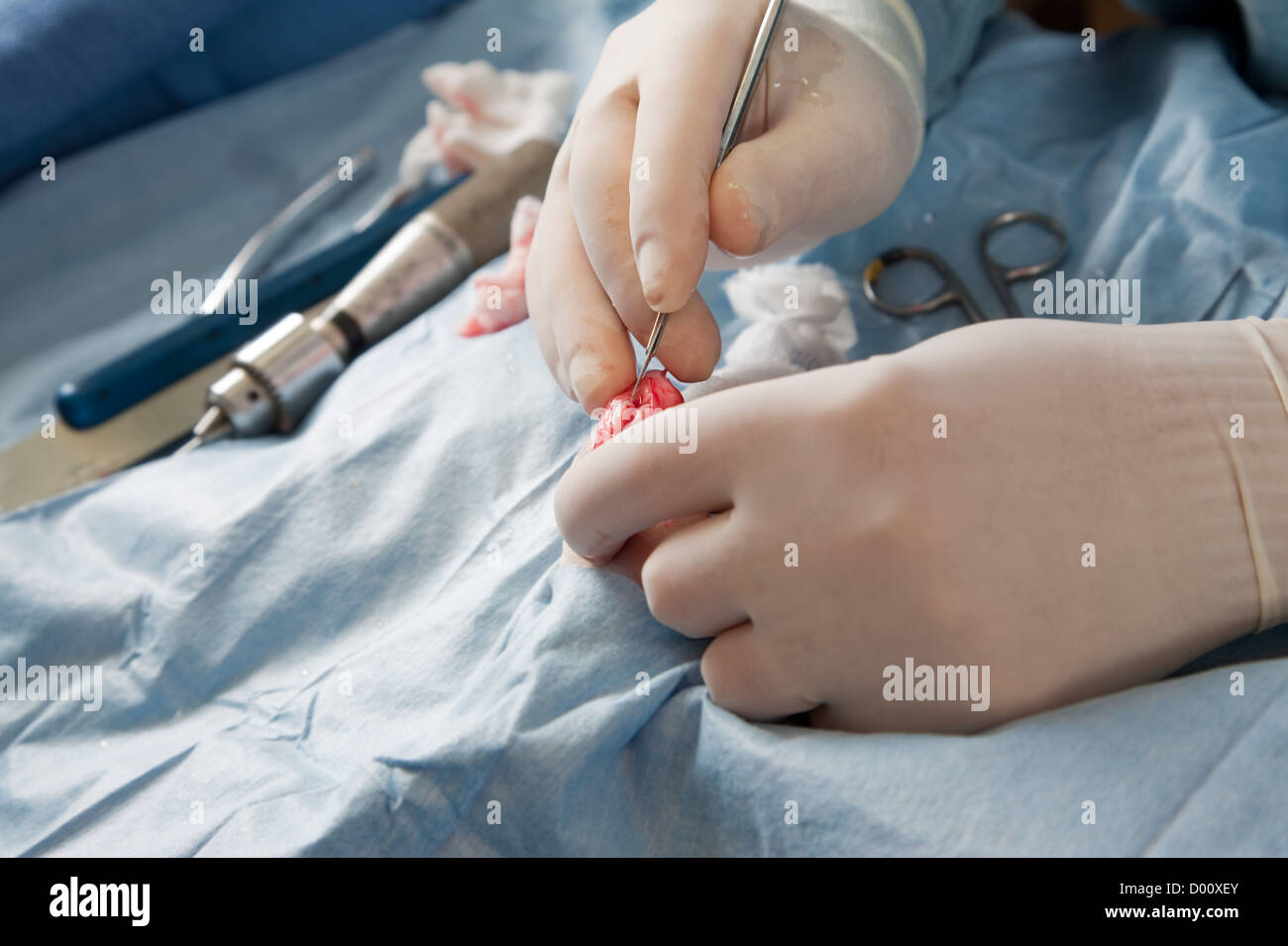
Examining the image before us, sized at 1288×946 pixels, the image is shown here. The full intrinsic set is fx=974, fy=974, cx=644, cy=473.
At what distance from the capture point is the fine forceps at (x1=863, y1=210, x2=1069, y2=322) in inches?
54.0

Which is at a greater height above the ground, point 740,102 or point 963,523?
point 740,102

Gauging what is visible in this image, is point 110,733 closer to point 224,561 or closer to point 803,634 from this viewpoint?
point 224,561

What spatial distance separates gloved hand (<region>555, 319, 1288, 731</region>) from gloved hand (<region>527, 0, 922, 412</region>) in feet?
0.57

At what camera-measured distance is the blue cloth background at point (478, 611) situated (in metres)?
0.85

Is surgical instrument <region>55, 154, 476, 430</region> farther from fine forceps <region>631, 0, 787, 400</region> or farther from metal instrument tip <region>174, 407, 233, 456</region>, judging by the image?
fine forceps <region>631, 0, 787, 400</region>

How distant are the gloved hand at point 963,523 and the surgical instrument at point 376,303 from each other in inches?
29.1

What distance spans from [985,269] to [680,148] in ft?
1.96

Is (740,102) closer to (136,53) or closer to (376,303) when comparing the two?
(376,303)

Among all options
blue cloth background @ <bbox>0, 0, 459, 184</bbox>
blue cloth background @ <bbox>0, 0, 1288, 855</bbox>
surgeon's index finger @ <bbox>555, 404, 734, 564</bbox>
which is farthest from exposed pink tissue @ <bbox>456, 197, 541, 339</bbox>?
blue cloth background @ <bbox>0, 0, 459, 184</bbox>

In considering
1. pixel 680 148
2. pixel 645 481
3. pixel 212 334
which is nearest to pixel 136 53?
pixel 212 334

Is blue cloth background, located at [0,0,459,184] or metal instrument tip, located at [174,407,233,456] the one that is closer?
metal instrument tip, located at [174,407,233,456]

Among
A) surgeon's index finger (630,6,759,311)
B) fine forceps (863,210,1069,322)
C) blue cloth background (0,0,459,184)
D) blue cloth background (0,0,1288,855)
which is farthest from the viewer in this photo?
blue cloth background (0,0,459,184)

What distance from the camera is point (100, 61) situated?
1815mm

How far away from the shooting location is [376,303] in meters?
1.60
